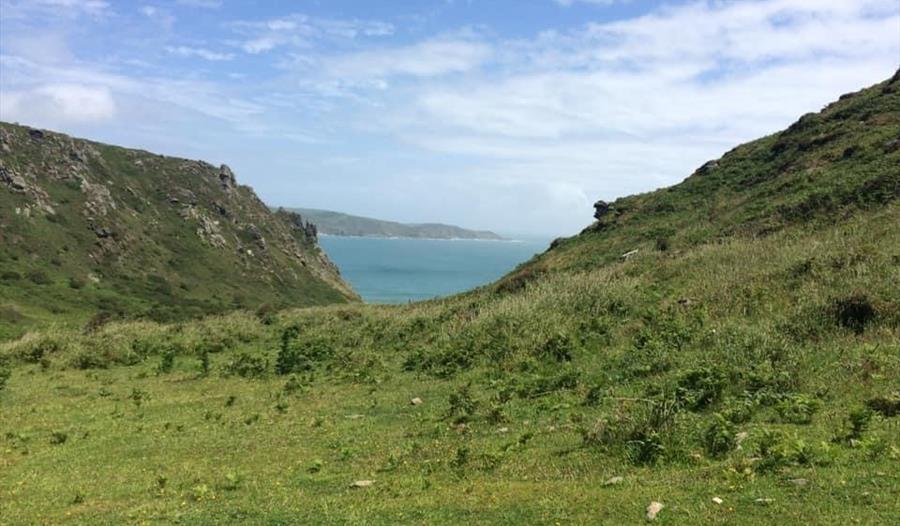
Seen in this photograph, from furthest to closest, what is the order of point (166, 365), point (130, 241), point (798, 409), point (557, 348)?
1. point (130, 241)
2. point (166, 365)
3. point (557, 348)
4. point (798, 409)

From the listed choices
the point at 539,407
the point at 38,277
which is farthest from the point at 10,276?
the point at 539,407

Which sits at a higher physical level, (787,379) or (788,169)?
(788,169)

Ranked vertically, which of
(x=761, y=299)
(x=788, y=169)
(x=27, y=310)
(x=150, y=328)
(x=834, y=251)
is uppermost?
(x=788, y=169)

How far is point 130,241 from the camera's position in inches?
5044

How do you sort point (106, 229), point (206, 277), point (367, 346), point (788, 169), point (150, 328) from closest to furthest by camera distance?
point (367, 346) → point (150, 328) → point (788, 169) → point (106, 229) → point (206, 277)

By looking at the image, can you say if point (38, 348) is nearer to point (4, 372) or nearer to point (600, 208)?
point (4, 372)

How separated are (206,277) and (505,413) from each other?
131m

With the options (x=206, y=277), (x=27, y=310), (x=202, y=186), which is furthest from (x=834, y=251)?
(x=202, y=186)

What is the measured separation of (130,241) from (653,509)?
13789 centimetres

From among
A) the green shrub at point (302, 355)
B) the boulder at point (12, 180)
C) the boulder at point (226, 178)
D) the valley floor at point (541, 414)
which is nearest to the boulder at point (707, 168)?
the valley floor at point (541, 414)

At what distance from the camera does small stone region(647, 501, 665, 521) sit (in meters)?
7.50

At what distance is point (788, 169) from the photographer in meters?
45.5

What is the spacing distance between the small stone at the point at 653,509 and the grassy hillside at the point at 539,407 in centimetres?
6

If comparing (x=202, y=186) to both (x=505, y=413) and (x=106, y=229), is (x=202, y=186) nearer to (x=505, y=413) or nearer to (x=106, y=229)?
(x=106, y=229)
